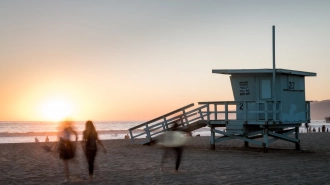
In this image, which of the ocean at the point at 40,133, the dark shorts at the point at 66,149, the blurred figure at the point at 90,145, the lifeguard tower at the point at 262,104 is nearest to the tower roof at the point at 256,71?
the lifeguard tower at the point at 262,104

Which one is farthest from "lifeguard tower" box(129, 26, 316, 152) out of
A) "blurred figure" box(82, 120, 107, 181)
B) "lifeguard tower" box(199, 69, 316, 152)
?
"blurred figure" box(82, 120, 107, 181)

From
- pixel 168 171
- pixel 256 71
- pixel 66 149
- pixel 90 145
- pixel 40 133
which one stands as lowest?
pixel 40 133

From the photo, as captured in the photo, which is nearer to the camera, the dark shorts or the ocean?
the dark shorts

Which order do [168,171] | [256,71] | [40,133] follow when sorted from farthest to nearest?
[40,133] < [256,71] < [168,171]

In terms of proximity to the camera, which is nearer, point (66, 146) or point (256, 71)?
point (66, 146)

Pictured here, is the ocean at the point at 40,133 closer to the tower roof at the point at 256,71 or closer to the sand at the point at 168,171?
the tower roof at the point at 256,71

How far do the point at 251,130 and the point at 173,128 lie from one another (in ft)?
32.1

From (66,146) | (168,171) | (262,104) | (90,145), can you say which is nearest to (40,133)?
(262,104)

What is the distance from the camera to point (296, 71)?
23.5 meters

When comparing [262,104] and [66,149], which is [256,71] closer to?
[262,104]

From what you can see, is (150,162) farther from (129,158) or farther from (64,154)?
(64,154)

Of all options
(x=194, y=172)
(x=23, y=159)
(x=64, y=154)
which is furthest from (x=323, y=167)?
(x=23, y=159)

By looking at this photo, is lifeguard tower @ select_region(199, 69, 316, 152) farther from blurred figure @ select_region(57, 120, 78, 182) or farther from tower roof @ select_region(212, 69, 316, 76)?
blurred figure @ select_region(57, 120, 78, 182)

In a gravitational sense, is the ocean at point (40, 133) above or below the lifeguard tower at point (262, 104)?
below
